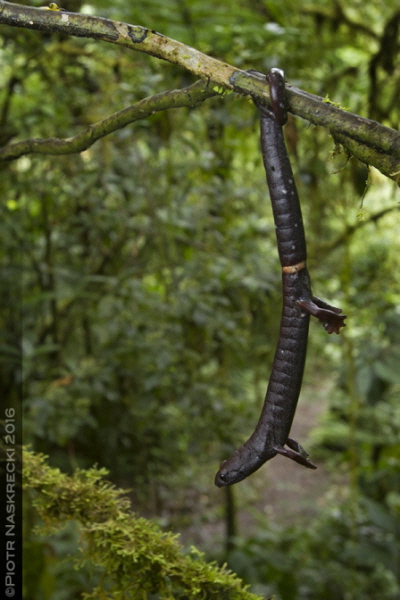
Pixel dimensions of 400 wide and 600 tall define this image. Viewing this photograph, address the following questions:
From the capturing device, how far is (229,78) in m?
0.55

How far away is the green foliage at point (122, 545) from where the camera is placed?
0.75 m

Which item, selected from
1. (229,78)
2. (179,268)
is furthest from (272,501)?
(229,78)

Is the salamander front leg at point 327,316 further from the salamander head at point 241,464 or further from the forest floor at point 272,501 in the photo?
the forest floor at point 272,501

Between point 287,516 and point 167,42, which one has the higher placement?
point 167,42

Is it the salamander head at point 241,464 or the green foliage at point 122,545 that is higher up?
the salamander head at point 241,464

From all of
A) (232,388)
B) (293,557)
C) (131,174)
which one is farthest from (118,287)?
(293,557)

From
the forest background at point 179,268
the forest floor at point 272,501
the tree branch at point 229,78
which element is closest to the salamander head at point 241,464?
the tree branch at point 229,78

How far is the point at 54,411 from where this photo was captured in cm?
199

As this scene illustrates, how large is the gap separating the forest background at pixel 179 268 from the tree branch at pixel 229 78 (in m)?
1.25

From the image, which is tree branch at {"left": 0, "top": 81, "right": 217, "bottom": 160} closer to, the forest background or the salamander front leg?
the salamander front leg

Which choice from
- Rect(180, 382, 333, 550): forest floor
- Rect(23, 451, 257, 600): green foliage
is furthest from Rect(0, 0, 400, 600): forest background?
Rect(23, 451, 257, 600): green foliage

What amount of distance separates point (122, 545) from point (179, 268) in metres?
1.70

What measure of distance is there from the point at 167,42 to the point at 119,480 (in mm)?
2814

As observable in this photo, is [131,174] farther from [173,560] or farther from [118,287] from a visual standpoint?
[173,560]
